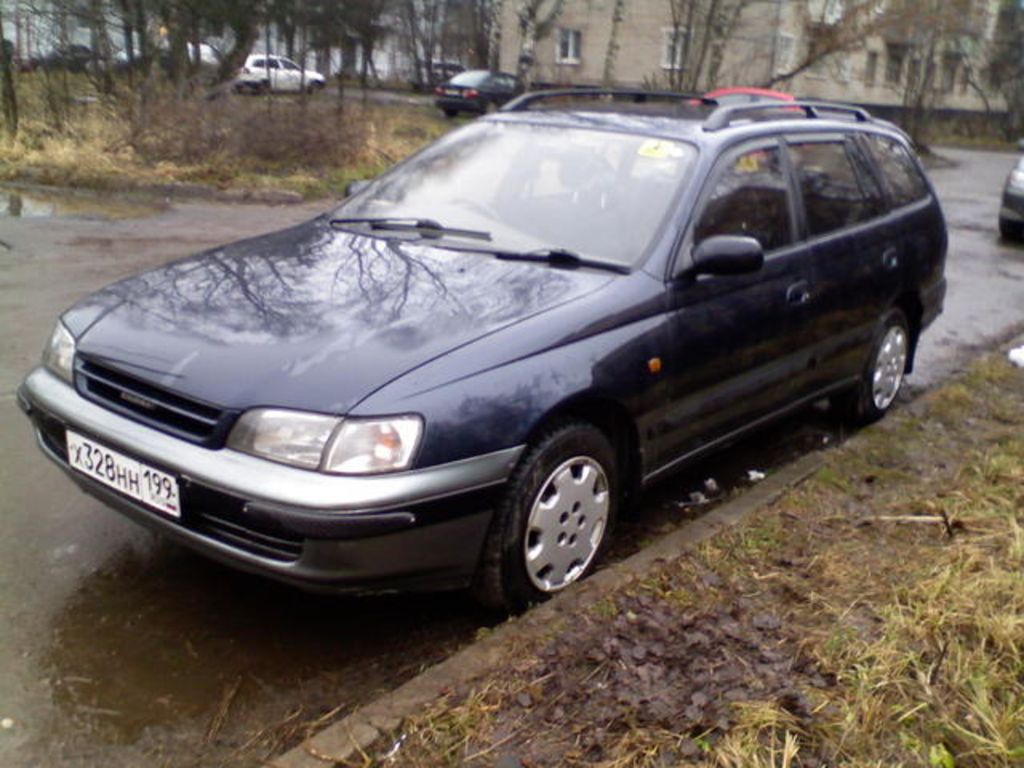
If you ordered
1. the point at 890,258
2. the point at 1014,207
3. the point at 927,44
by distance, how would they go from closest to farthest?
the point at 890,258
the point at 1014,207
the point at 927,44

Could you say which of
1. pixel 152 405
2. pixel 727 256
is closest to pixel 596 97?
pixel 727 256

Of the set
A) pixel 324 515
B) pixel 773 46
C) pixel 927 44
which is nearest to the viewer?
pixel 324 515

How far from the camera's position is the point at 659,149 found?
429 centimetres

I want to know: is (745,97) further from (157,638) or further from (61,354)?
(157,638)

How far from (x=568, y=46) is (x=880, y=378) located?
39.6m

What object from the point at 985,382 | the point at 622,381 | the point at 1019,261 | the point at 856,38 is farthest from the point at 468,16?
the point at 622,381

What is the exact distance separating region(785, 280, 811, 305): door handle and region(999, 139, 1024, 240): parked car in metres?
10.2

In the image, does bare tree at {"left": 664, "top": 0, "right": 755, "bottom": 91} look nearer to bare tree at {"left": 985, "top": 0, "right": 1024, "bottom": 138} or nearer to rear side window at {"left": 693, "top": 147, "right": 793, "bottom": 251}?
rear side window at {"left": 693, "top": 147, "right": 793, "bottom": 251}

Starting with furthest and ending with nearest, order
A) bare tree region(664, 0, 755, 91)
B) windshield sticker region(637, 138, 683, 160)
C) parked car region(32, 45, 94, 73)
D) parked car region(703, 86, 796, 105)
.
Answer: bare tree region(664, 0, 755, 91), parked car region(32, 45, 94, 73), parked car region(703, 86, 796, 105), windshield sticker region(637, 138, 683, 160)

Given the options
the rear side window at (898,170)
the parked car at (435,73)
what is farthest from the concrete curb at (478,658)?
the parked car at (435,73)

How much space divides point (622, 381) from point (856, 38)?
24123 millimetres

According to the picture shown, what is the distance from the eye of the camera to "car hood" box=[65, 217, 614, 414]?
9.91 ft

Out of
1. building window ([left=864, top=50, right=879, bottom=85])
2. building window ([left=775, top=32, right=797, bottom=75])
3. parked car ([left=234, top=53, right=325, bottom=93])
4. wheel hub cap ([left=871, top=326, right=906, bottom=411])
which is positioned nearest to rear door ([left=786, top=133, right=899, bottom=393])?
wheel hub cap ([left=871, top=326, right=906, bottom=411])

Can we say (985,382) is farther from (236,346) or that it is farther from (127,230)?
(127,230)
